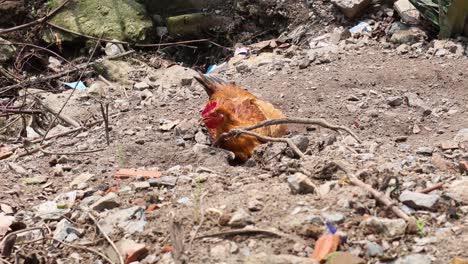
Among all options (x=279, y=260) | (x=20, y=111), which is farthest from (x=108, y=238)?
(x=20, y=111)

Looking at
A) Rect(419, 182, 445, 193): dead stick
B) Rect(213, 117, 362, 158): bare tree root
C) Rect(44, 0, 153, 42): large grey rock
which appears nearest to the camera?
Rect(419, 182, 445, 193): dead stick

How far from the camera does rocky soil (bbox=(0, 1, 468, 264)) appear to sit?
1.93 m

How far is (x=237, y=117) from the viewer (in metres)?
3.01

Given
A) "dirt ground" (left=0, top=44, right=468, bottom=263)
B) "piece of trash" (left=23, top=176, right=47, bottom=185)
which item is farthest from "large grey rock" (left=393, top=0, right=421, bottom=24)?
"piece of trash" (left=23, top=176, right=47, bottom=185)

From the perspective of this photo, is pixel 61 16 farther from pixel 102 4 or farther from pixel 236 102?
pixel 236 102

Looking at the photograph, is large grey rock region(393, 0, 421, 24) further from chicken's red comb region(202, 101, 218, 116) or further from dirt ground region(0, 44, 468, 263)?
chicken's red comb region(202, 101, 218, 116)

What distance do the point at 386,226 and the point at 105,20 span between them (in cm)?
366

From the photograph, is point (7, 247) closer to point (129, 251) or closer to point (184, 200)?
point (129, 251)

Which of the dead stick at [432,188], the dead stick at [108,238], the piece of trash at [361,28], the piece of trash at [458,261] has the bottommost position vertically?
the piece of trash at [361,28]

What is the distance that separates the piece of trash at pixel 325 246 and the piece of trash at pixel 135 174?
90 cm

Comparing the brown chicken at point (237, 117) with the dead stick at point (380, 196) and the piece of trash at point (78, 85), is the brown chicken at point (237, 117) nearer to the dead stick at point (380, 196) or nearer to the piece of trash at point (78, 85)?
the dead stick at point (380, 196)

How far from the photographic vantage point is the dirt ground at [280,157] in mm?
1947

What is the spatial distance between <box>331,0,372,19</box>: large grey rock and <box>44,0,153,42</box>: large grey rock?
1465mm

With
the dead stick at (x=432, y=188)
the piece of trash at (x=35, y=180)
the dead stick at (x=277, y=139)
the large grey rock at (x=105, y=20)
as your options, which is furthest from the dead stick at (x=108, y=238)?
the large grey rock at (x=105, y=20)
